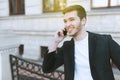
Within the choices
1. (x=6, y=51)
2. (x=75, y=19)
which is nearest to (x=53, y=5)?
(x=6, y=51)

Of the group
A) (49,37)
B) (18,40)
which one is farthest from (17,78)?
Result: (49,37)

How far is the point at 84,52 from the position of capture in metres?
2.22

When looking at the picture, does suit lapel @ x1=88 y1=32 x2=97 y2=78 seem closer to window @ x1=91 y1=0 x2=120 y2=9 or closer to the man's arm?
the man's arm

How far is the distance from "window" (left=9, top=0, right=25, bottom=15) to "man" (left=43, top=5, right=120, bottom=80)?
397 inches

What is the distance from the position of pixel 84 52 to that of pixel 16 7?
34.4 ft

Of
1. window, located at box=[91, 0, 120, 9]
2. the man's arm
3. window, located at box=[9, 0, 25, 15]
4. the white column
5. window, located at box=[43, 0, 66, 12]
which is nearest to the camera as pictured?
the man's arm

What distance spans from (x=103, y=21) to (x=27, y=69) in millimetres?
5668

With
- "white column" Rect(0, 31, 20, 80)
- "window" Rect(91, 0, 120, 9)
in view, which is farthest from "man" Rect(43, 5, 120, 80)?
"window" Rect(91, 0, 120, 9)

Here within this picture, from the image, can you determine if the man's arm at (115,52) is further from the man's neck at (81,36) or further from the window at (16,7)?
the window at (16,7)

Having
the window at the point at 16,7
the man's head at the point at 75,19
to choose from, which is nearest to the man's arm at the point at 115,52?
the man's head at the point at 75,19

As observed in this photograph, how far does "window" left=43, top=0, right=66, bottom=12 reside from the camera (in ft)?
34.8

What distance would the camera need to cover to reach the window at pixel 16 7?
12.2 metres

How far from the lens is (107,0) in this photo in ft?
30.6

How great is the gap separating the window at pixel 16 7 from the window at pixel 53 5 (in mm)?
1470
